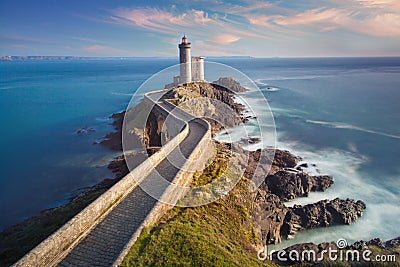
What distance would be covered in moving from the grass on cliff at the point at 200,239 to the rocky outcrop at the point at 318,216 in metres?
3.33

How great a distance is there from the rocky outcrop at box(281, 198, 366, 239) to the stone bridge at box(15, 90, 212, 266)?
18.5 feet

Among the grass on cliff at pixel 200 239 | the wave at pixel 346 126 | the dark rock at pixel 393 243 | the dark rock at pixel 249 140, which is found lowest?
the dark rock at pixel 393 243

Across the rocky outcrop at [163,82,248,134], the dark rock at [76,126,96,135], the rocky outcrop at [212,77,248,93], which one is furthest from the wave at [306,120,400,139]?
the dark rock at [76,126,96,135]

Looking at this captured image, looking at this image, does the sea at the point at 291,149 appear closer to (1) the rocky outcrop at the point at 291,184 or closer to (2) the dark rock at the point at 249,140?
(1) the rocky outcrop at the point at 291,184

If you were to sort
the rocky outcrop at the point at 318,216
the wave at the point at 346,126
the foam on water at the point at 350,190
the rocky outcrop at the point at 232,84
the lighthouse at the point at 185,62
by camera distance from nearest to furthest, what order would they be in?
the rocky outcrop at the point at 318,216 < the foam on water at the point at 350,190 < the wave at the point at 346,126 < the lighthouse at the point at 185,62 < the rocky outcrop at the point at 232,84

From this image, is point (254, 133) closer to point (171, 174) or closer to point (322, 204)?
point (322, 204)

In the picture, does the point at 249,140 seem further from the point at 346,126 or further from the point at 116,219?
the point at 116,219

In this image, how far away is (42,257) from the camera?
7.11 m

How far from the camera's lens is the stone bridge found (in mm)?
7363

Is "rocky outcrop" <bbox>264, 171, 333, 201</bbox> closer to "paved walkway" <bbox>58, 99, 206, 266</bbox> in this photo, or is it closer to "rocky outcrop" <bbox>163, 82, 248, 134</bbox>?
"paved walkway" <bbox>58, 99, 206, 266</bbox>

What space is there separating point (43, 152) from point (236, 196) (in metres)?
22.5

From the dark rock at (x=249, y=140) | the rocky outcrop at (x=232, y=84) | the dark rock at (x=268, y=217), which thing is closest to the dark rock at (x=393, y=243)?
the dark rock at (x=268, y=217)

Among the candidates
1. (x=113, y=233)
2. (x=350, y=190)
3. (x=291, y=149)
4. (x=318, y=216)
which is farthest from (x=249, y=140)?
(x=113, y=233)

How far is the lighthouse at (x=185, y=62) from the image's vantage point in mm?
33497
